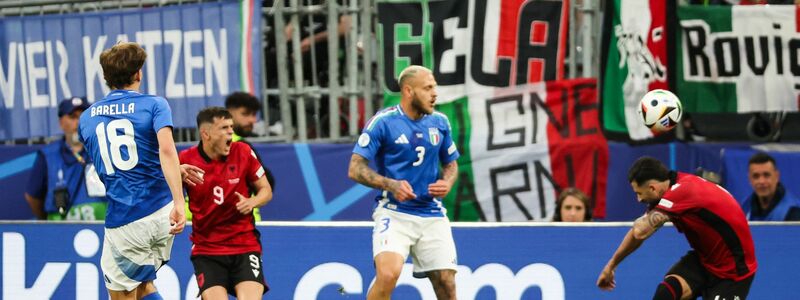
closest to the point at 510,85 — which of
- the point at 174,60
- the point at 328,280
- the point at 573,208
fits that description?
the point at 573,208

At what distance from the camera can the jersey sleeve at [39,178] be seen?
13.9 meters

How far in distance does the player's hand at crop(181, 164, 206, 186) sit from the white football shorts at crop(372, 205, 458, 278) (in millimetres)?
1361

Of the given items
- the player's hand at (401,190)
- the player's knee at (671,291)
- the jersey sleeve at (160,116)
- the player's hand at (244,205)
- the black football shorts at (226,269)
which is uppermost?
the jersey sleeve at (160,116)

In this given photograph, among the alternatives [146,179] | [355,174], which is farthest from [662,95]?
[146,179]

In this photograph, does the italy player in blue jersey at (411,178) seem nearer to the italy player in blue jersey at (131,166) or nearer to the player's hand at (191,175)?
the player's hand at (191,175)

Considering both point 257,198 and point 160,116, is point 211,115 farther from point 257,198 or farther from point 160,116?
point 160,116

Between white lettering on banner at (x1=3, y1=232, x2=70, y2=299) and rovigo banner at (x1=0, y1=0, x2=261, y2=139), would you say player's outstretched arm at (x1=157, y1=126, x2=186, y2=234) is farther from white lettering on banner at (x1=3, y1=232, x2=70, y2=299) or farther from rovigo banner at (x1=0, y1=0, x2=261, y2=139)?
rovigo banner at (x1=0, y1=0, x2=261, y2=139)

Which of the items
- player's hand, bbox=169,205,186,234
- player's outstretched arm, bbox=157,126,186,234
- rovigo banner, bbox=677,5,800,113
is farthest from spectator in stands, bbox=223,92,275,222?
rovigo banner, bbox=677,5,800,113

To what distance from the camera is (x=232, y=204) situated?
10312mm

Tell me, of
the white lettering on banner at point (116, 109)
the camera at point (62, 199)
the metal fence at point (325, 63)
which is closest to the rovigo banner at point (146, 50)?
the metal fence at point (325, 63)

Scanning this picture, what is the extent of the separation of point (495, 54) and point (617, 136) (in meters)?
1.41

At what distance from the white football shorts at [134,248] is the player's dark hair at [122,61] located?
890 millimetres

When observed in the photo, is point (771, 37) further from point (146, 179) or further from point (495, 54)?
point (146, 179)

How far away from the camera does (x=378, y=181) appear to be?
34.2 feet
